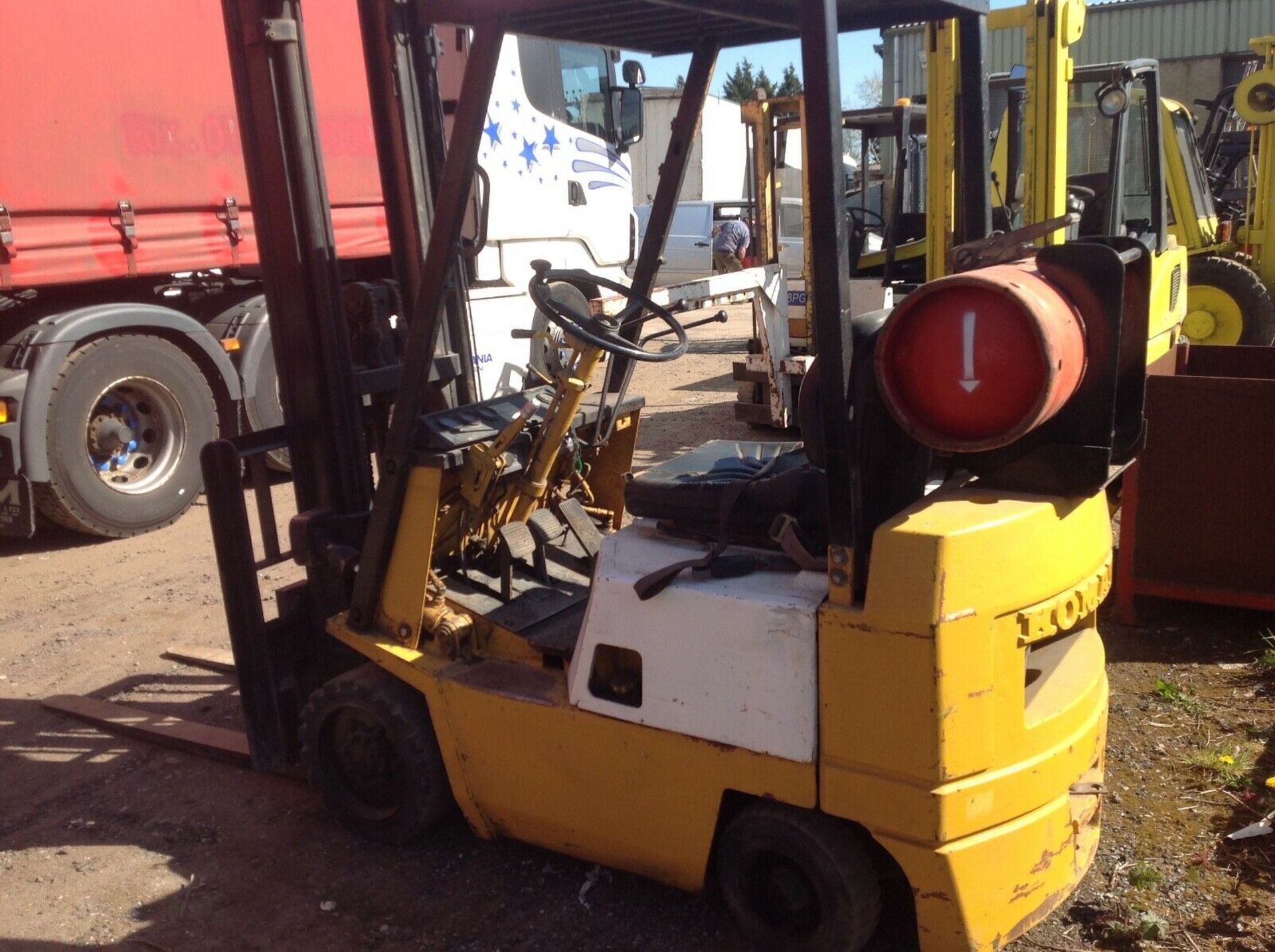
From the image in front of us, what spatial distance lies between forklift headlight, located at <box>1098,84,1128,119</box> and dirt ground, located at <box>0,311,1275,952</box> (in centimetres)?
389

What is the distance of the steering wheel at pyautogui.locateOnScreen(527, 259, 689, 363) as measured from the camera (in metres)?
3.15

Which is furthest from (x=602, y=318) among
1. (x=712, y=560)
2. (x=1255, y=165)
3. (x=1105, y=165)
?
(x=1255, y=165)

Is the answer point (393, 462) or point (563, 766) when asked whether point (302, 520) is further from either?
point (563, 766)

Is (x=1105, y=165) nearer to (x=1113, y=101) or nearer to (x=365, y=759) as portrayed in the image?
(x=1113, y=101)

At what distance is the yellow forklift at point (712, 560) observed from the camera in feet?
8.11

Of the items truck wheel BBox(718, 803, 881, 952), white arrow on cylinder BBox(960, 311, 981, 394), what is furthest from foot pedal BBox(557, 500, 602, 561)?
white arrow on cylinder BBox(960, 311, 981, 394)

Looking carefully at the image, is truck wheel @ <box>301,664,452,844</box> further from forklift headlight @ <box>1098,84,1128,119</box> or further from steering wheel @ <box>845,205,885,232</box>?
steering wheel @ <box>845,205,885,232</box>

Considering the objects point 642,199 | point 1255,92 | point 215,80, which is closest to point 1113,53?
point 642,199

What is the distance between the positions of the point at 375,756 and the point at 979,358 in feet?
7.08

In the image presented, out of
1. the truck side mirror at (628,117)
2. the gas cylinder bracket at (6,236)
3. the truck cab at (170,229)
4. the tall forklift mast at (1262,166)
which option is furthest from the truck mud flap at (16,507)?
the tall forklift mast at (1262,166)

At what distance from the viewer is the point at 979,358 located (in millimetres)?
2367

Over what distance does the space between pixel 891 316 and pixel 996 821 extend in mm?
1128

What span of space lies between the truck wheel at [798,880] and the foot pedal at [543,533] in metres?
1.17

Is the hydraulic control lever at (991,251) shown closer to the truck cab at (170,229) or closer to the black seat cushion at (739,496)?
the black seat cushion at (739,496)
